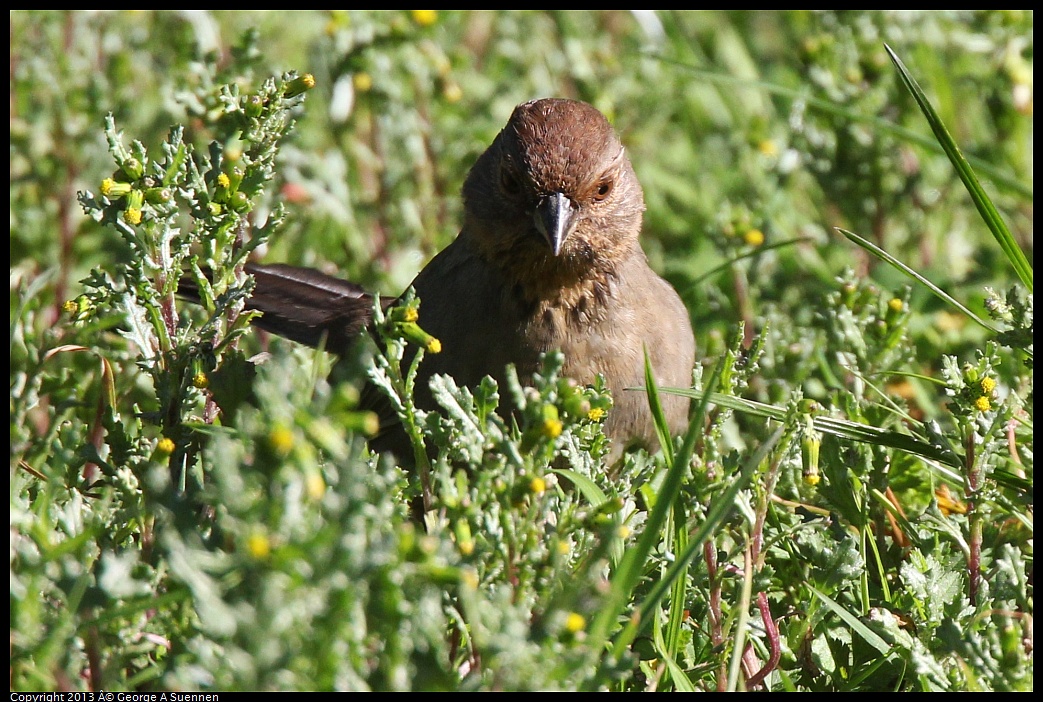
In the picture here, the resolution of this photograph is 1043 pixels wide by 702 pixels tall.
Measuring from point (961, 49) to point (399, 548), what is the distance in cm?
495

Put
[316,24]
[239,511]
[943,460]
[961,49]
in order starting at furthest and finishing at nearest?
[316,24] → [961,49] → [943,460] → [239,511]

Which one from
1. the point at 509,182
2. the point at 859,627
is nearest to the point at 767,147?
the point at 509,182

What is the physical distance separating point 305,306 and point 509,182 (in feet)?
3.28

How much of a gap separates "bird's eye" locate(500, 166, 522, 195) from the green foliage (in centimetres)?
75

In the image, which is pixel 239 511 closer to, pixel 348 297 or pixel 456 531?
pixel 456 531

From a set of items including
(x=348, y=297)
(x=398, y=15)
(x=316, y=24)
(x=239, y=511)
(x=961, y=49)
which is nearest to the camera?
(x=239, y=511)

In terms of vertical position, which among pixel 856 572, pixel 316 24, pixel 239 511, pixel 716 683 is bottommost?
pixel 716 683

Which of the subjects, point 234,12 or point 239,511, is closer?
point 239,511

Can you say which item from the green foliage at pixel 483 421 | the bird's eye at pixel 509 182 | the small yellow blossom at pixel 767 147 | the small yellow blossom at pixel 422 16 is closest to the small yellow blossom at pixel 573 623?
the green foliage at pixel 483 421

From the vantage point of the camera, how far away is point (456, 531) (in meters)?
2.23

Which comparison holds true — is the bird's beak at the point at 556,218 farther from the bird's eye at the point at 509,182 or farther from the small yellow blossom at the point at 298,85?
the small yellow blossom at the point at 298,85

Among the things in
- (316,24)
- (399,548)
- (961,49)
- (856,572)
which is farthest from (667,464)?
(316,24)

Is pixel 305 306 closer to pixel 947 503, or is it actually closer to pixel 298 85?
pixel 298 85

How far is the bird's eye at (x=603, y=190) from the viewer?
3826mm
